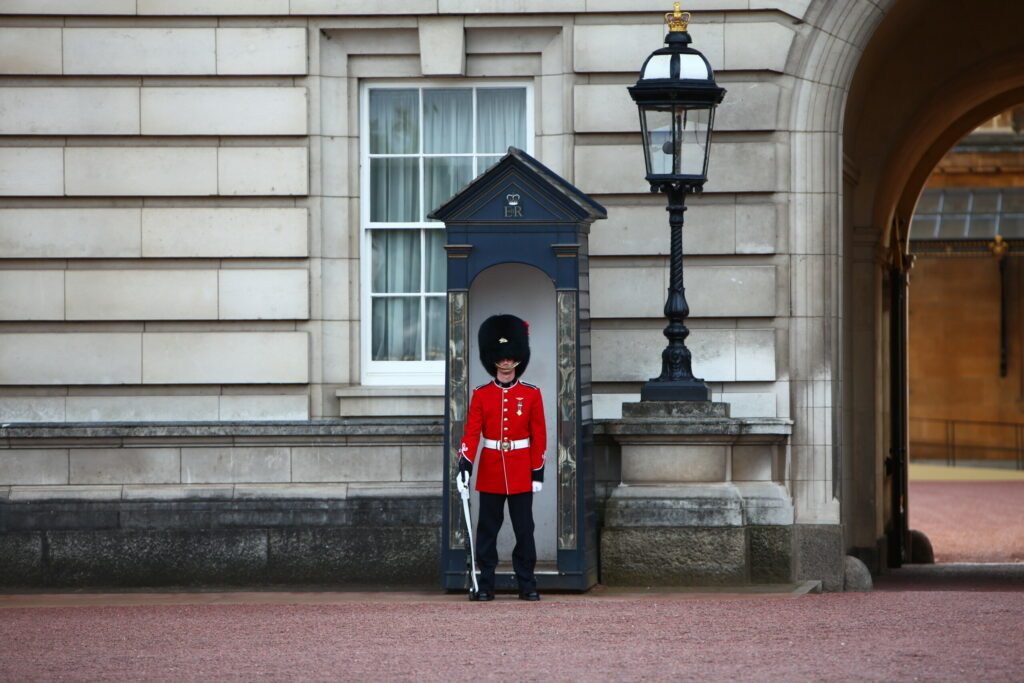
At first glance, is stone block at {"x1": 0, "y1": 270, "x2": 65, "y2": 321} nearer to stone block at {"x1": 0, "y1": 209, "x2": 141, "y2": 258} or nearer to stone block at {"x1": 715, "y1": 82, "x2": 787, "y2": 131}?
stone block at {"x1": 0, "y1": 209, "x2": 141, "y2": 258}

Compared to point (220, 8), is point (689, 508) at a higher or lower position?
lower

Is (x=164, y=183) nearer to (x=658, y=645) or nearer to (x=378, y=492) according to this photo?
(x=378, y=492)

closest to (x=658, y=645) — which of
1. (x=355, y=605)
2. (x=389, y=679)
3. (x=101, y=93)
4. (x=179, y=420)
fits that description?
(x=389, y=679)

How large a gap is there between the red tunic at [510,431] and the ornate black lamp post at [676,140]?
889 mm

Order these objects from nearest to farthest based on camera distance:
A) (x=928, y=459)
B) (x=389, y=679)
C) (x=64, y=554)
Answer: (x=389, y=679)
(x=64, y=554)
(x=928, y=459)

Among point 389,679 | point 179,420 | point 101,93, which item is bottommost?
point 389,679

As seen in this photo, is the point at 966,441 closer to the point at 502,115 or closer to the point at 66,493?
the point at 502,115

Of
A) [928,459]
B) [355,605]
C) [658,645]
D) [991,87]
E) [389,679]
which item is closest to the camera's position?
[389,679]

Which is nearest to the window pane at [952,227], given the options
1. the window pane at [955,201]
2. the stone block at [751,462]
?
the window pane at [955,201]

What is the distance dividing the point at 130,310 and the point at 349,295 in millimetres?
1280

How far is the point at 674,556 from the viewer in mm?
10867

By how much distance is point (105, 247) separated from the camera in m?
11.7

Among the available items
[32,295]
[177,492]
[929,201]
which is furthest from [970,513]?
[32,295]

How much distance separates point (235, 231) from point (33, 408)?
1.58 m
